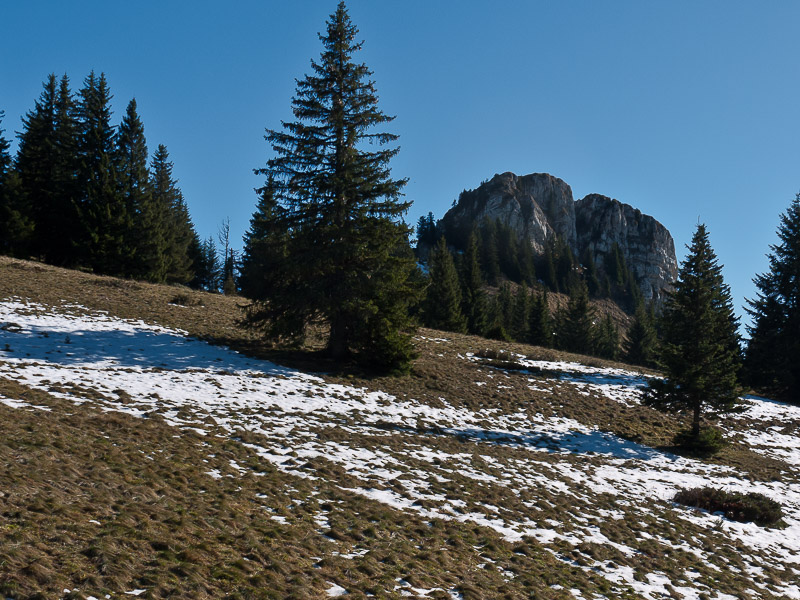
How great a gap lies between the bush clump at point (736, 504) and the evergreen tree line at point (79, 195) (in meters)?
39.1

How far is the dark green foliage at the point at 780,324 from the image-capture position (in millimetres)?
35562

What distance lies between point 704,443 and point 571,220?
15977 cm

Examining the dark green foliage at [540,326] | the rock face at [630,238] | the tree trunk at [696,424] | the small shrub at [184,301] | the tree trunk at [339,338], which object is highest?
the rock face at [630,238]

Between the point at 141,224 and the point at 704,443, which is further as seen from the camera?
the point at 141,224

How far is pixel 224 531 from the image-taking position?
650 centimetres

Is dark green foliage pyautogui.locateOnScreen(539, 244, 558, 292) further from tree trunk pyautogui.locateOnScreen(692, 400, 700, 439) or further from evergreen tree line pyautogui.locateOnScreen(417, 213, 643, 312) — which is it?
tree trunk pyautogui.locateOnScreen(692, 400, 700, 439)

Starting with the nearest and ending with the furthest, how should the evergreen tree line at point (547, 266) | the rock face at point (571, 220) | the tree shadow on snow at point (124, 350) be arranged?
the tree shadow on snow at point (124, 350) < the evergreen tree line at point (547, 266) < the rock face at point (571, 220)

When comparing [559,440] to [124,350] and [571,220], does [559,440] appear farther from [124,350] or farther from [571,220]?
[571,220]

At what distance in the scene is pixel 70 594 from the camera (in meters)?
4.33

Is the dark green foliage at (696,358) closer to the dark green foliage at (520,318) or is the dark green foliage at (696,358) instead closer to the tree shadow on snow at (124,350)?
the tree shadow on snow at (124,350)

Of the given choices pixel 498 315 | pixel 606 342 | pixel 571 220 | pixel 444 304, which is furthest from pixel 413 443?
pixel 571 220

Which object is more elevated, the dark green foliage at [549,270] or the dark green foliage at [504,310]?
the dark green foliage at [549,270]

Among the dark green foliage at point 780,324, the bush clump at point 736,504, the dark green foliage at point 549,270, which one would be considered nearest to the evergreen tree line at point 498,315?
the dark green foliage at point 780,324

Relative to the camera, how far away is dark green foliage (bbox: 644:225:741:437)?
20.8 metres
